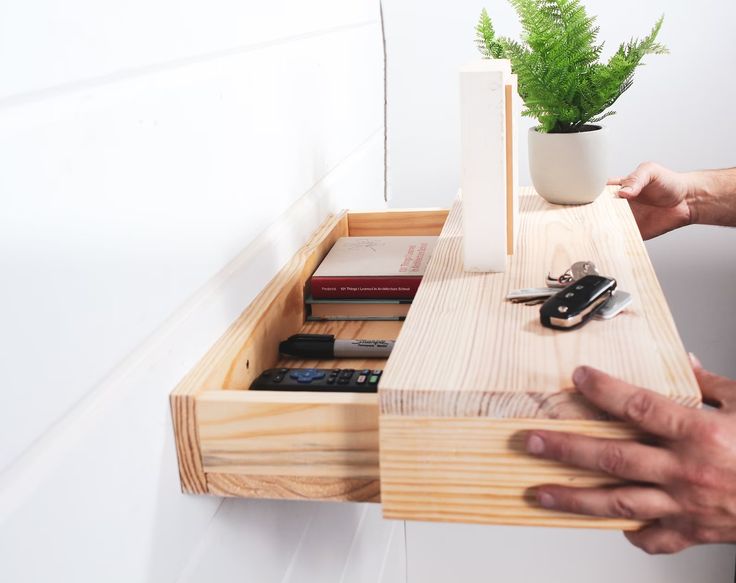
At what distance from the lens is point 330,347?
95 centimetres

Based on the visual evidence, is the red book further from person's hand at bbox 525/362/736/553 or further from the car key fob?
person's hand at bbox 525/362/736/553

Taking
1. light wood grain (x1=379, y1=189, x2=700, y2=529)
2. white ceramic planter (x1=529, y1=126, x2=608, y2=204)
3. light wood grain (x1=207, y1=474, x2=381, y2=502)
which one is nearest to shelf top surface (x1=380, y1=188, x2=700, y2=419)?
light wood grain (x1=379, y1=189, x2=700, y2=529)

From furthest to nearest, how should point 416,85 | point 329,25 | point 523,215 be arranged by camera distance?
point 416,85 → point 329,25 → point 523,215

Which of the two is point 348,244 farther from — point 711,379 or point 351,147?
point 711,379

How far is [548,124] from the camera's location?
1.22 m

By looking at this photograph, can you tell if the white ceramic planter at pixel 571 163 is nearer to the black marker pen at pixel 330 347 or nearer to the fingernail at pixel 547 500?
the black marker pen at pixel 330 347

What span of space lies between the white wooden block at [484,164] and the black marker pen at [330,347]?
14 cm

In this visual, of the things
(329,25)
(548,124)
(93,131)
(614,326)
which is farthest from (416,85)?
(93,131)

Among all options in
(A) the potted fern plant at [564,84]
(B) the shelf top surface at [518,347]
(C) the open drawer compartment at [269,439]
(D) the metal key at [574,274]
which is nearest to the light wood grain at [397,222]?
(A) the potted fern plant at [564,84]

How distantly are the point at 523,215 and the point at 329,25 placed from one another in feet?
1.47

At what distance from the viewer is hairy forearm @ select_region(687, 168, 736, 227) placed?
1497mm

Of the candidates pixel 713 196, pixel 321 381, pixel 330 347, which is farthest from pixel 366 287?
pixel 713 196

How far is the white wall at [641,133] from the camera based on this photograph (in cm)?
178

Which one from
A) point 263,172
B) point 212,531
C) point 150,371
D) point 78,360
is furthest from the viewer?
point 263,172
